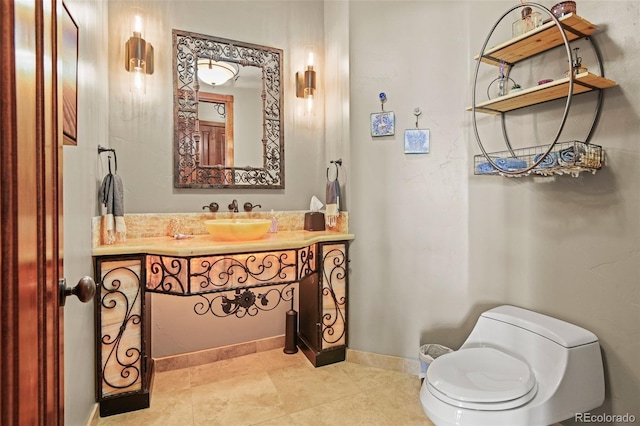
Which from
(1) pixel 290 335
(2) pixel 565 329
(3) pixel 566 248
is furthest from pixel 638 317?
(1) pixel 290 335

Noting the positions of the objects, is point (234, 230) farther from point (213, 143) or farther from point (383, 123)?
point (383, 123)

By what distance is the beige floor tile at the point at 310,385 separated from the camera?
6.43ft

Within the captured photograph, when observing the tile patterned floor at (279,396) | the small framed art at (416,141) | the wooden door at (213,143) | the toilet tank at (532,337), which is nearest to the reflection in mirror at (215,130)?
the wooden door at (213,143)

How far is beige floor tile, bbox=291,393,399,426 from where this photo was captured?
69.9 inches

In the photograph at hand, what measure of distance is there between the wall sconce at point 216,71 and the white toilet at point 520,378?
2287 millimetres

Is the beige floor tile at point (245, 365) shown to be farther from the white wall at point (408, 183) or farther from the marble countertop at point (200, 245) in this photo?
the marble countertop at point (200, 245)

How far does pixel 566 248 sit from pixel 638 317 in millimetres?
381

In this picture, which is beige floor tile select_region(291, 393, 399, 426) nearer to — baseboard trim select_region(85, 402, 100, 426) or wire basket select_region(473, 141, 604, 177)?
baseboard trim select_region(85, 402, 100, 426)

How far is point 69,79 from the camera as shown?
1.32 metres

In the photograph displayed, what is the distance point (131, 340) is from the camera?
6.01 ft

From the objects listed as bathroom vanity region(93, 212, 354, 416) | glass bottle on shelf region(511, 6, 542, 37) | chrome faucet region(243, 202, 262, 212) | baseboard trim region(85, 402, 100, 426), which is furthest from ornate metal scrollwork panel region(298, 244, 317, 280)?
glass bottle on shelf region(511, 6, 542, 37)

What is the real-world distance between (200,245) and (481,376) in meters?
1.53

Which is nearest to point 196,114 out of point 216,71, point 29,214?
point 216,71

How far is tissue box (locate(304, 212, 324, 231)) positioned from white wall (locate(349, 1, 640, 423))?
269 mm
